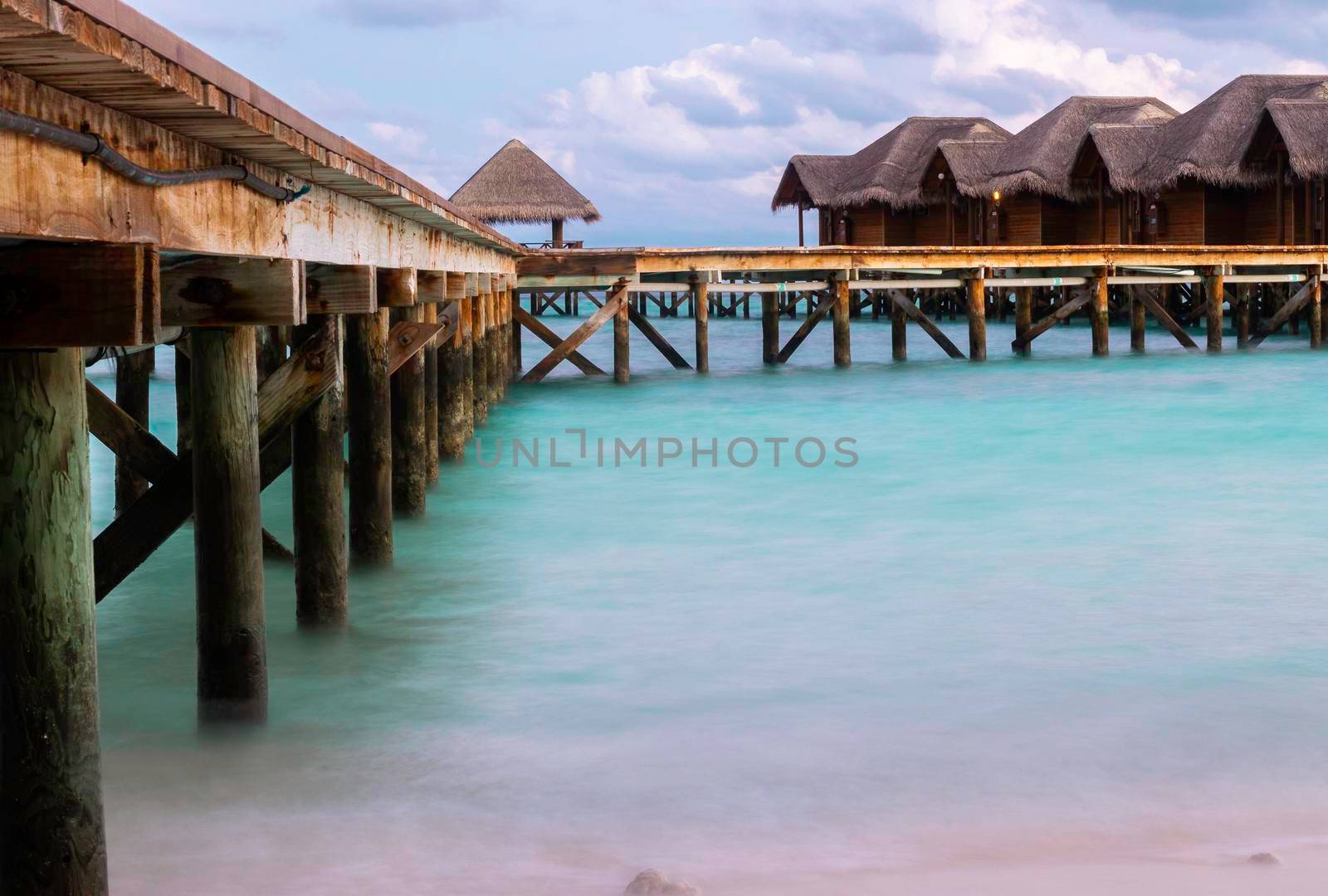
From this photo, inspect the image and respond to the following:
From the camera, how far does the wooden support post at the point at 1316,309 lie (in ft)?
74.6

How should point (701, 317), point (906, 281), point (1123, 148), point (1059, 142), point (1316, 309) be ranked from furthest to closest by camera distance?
point (1059, 142) → point (1123, 148) → point (1316, 309) → point (906, 281) → point (701, 317)

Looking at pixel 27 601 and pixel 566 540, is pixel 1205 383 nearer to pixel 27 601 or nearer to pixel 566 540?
pixel 566 540

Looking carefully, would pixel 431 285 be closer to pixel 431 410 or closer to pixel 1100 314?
pixel 431 410

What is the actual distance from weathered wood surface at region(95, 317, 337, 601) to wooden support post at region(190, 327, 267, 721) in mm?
283

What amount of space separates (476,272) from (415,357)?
144 inches

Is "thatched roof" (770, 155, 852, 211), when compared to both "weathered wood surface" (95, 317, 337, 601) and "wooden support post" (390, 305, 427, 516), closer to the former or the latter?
"wooden support post" (390, 305, 427, 516)

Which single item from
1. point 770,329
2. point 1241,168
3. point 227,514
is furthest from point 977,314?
point 227,514

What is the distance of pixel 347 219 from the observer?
5578 mm

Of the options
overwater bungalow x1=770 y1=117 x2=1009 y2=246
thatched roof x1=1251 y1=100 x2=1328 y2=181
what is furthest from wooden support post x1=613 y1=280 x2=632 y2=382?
overwater bungalow x1=770 y1=117 x2=1009 y2=246

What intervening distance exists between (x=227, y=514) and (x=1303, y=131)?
26.2 metres

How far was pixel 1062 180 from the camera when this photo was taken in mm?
31656

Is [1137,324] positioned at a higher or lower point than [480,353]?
higher

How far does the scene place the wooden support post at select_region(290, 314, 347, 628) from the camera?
586cm

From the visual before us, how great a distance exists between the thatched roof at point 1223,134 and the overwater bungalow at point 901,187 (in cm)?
439
